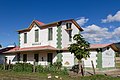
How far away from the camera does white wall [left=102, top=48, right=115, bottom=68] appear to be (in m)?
28.0

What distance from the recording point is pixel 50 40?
3116cm

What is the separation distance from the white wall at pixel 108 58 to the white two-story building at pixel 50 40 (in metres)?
4.23

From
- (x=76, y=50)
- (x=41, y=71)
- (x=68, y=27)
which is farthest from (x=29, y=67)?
(x=68, y=27)

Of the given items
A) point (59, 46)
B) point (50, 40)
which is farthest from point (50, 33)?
point (59, 46)

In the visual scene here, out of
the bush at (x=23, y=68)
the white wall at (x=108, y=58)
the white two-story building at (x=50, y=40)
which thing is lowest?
the bush at (x=23, y=68)

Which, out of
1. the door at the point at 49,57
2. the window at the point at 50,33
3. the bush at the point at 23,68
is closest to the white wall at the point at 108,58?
the door at the point at 49,57

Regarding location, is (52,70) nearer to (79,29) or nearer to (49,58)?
(49,58)

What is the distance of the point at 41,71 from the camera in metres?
23.5

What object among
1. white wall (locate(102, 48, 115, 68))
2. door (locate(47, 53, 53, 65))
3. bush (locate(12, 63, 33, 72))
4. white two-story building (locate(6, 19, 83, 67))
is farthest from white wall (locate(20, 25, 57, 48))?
white wall (locate(102, 48, 115, 68))

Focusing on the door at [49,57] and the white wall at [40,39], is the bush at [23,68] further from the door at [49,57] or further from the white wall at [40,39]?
the white wall at [40,39]

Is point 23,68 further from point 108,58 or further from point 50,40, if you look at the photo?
point 108,58

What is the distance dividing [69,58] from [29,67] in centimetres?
664

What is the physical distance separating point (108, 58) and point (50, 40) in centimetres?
855

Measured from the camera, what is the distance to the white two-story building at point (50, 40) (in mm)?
29859
